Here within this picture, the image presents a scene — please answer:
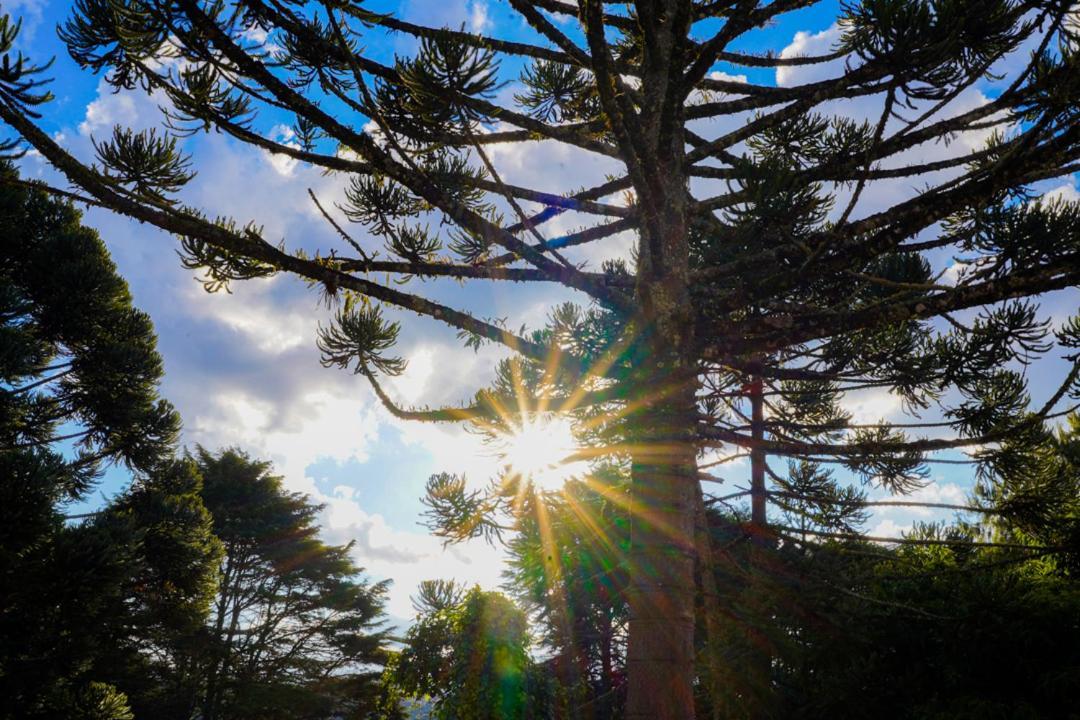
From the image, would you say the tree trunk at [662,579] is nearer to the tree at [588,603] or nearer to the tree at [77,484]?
the tree at [588,603]

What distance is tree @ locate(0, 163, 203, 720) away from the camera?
400 inches

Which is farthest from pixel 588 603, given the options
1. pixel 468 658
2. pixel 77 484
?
pixel 77 484

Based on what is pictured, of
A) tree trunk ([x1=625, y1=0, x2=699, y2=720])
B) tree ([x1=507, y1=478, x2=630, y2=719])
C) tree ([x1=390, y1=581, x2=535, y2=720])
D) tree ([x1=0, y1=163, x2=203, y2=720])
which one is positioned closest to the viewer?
tree trunk ([x1=625, y1=0, x2=699, y2=720])

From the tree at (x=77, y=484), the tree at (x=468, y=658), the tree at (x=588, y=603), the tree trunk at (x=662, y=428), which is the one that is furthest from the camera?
the tree at (x=588, y=603)

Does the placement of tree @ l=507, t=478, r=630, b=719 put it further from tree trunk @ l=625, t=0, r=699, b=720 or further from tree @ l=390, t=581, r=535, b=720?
tree trunk @ l=625, t=0, r=699, b=720

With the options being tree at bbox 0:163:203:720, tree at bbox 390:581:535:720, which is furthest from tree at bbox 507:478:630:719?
tree at bbox 0:163:203:720

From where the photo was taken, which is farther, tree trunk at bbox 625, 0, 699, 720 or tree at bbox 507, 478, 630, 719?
tree at bbox 507, 478, 630, 719

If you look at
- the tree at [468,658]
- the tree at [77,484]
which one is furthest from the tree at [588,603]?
the tree at [77,484]

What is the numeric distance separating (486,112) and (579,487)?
10282 mm

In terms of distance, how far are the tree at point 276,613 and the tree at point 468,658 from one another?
11718 millimetres

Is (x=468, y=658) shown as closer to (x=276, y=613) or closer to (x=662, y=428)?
(x=662, y=428)

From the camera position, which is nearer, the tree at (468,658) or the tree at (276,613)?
the tree at (468,658)

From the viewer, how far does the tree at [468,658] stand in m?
7.52

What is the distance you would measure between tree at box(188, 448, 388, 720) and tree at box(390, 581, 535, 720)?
38.4 feet
